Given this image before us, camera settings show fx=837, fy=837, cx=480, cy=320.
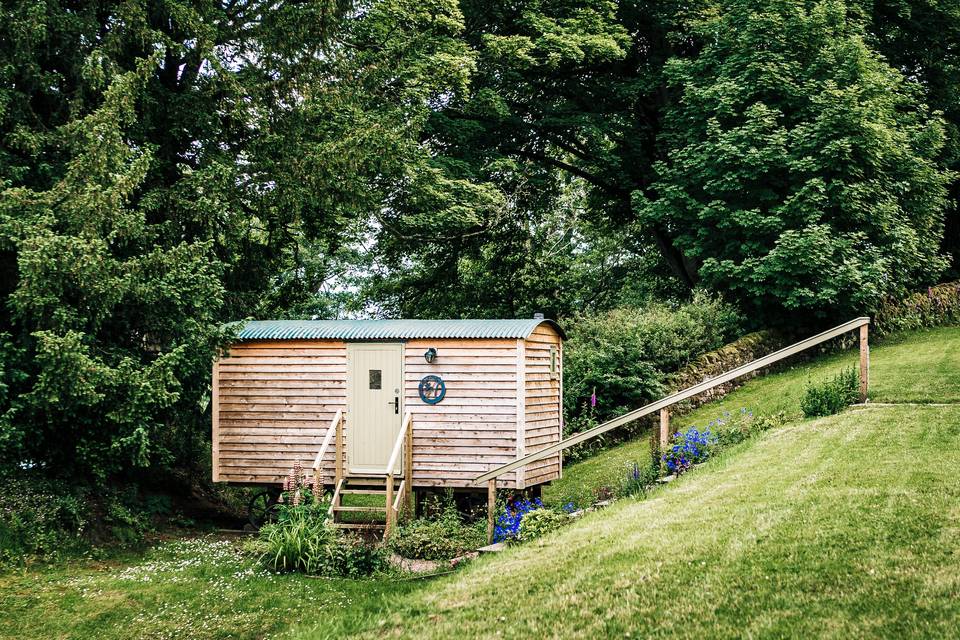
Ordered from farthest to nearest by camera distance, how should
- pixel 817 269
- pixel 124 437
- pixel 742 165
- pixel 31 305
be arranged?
1. pixel 742 165
2. pixel 817 269
3. pixel 124 437
4. pixel 31 305

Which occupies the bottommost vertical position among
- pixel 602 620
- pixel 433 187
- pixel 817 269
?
pixel 602 620

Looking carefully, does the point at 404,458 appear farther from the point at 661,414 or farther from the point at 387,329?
the point at 661,414

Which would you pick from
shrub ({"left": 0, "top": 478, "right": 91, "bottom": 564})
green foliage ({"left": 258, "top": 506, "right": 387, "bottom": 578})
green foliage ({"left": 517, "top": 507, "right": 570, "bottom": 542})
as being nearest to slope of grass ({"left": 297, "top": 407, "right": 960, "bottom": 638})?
green foliage ({"left": 517, "top": 507, "right": 570, "bottom": 542})

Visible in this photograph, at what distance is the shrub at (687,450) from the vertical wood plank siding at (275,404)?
208 inches

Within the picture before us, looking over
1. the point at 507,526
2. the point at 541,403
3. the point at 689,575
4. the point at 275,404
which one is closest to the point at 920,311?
the point at 541,403

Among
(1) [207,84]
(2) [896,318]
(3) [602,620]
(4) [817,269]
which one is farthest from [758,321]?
(3) [602,620]

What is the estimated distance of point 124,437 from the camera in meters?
11.1

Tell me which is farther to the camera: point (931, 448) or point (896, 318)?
point (896, 318)

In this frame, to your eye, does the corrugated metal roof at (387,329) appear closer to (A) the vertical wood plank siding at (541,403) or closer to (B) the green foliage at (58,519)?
(A) the vertical wood plank siding at (541,403)

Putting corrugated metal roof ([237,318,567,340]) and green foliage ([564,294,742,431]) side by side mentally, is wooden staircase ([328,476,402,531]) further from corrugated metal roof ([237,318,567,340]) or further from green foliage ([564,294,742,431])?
green foliage ([564,294,742,431])

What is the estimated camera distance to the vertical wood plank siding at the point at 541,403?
1274cm

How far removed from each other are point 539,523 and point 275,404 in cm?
582

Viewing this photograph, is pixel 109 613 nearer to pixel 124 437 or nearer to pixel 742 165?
pixel 124 437

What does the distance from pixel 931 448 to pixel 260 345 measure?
947 cm
